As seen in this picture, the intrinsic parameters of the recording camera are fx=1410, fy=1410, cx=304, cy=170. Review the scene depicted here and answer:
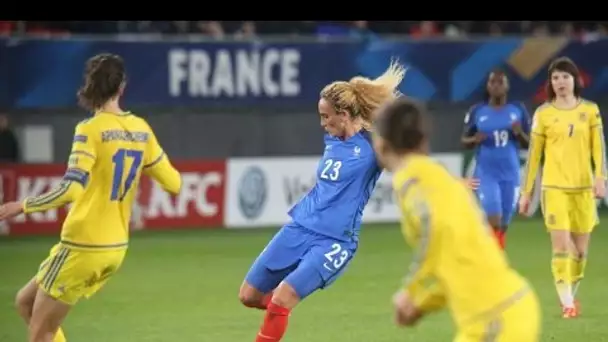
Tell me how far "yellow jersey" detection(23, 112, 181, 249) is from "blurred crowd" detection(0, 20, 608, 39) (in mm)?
12219

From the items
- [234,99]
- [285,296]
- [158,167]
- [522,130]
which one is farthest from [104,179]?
[234,99]

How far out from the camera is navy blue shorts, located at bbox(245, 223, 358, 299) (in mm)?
9297

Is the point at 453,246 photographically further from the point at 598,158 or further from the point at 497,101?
the point at 497,101

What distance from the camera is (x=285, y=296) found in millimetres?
9234

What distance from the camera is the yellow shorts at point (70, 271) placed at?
27.8 ft

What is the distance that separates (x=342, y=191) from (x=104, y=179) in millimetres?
1733

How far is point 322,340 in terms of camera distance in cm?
1160

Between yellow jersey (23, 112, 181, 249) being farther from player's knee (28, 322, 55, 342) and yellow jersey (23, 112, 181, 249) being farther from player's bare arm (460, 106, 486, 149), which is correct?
player's bare arm (460, 106, 486, 149)

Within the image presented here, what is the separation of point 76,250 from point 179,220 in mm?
12786

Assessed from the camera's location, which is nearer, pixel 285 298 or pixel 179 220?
pixel 285 298

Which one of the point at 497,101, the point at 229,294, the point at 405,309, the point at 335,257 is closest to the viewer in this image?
the point at 405,309

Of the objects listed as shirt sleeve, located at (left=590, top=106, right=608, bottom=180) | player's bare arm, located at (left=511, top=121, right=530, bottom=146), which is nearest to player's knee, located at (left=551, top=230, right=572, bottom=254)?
shirt sleeve, located at (left=590, top=106, right=608, bottom=180)
